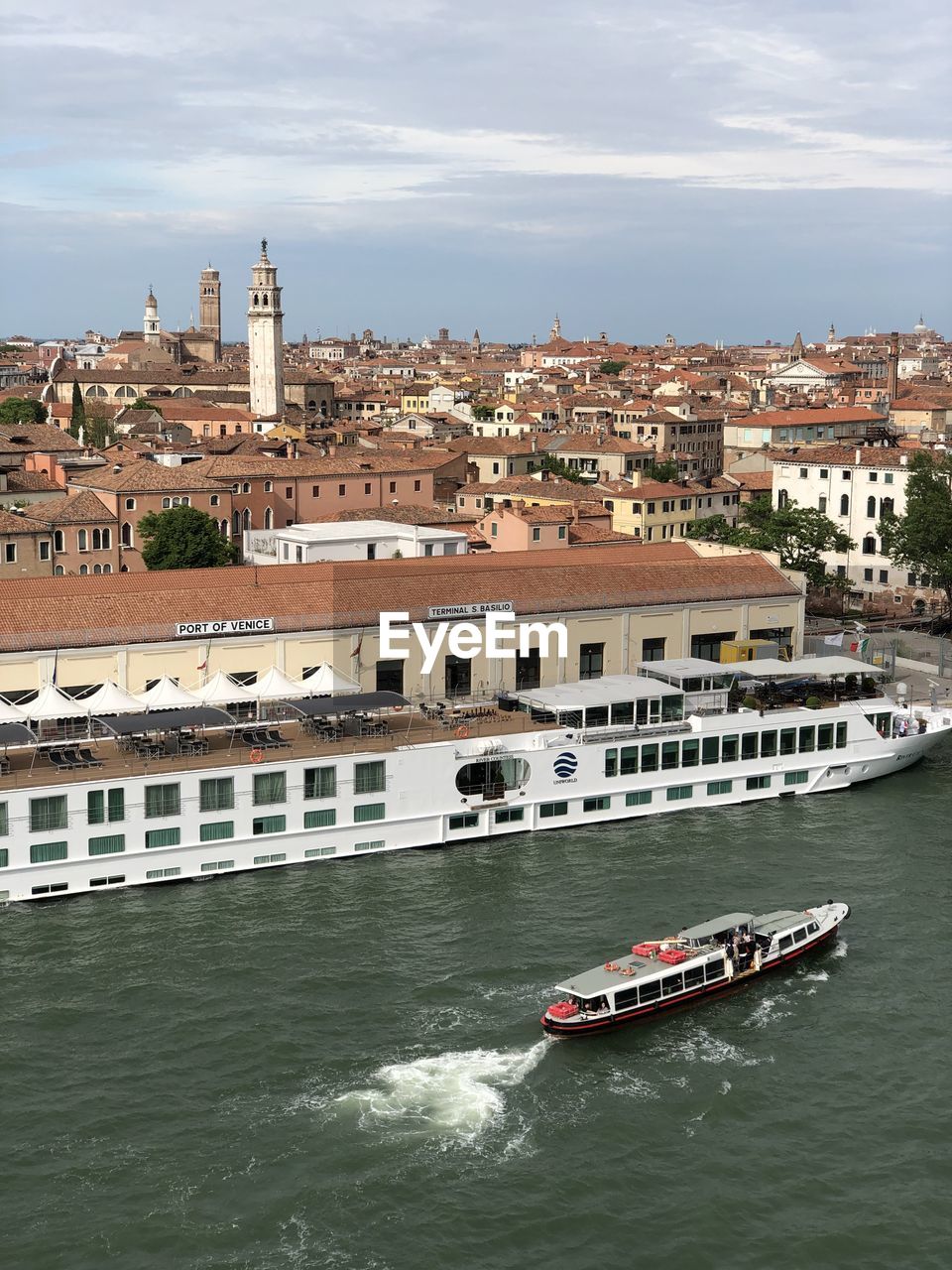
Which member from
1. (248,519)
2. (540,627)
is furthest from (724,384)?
(540,627)

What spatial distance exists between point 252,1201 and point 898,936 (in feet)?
40.8

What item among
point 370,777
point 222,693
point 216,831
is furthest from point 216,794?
point 222,693

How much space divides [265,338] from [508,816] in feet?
229

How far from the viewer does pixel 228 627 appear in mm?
34500

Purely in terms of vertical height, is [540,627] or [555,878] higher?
[540,627]

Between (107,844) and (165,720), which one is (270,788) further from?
(107,844)

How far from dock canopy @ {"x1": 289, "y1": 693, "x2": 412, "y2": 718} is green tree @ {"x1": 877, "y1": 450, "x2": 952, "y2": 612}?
26.2m

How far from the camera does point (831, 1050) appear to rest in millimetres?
22375

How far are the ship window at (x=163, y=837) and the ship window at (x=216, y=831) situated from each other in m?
0.44

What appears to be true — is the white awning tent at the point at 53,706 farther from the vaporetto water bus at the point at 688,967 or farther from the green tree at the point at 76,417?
the green tree at the point at 76,417

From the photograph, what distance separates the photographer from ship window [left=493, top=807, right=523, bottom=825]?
3184 cm

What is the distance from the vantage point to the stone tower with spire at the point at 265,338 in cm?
9669

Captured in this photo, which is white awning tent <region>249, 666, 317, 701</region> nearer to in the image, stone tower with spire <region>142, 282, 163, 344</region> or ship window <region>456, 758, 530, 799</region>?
ship window <region>456, 758, 530, 799</region>

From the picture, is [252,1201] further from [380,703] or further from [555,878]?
[380,703]
